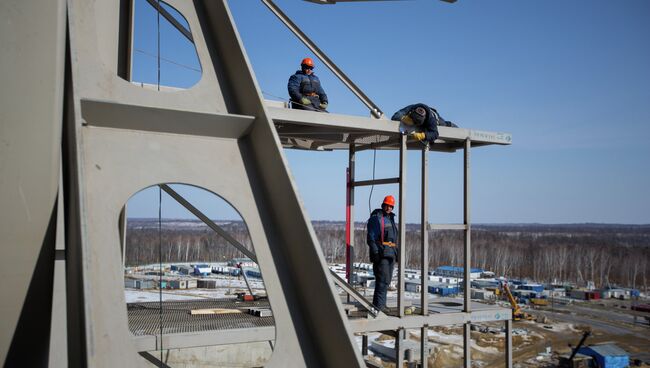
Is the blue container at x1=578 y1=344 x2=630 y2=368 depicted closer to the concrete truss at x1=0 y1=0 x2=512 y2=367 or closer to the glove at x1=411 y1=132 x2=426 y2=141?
the glove at x1=411 y1=132 x2=426 y2=141

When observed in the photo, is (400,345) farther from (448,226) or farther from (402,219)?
(448,226)

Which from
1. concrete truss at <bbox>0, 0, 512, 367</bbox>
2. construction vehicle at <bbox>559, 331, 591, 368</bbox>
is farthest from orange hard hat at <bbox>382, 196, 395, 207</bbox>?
construction vehicle at <bbox>559, 331, 591, 368</bbox>

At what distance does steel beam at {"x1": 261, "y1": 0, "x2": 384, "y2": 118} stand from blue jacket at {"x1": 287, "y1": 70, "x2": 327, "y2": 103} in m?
0.80

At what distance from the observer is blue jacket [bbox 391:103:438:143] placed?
809 centimetres

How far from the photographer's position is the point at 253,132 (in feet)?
11.2

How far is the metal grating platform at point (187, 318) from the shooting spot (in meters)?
6.46

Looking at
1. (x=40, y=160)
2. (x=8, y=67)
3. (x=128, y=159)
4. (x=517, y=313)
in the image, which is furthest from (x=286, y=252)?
(x=517, y=313)

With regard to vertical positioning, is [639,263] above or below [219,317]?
below

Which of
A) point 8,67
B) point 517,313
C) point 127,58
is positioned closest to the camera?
point 8,67

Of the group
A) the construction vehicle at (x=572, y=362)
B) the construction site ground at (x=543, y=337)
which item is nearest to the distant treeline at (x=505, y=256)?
the construction site ground at (x=543, y=337)

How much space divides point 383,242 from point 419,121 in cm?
190

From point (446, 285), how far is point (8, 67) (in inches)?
2519

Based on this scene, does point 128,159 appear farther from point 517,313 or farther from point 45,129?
point 517,313

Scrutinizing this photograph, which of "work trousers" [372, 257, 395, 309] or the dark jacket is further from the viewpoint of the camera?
the dark jacket
